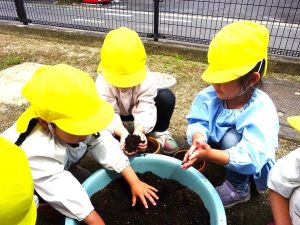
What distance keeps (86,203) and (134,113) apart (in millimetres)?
727

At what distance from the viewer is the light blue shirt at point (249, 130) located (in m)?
1.40

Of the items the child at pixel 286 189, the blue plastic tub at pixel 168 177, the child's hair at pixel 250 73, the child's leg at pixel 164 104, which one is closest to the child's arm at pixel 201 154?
the blue plastic tub at pixel 168 177

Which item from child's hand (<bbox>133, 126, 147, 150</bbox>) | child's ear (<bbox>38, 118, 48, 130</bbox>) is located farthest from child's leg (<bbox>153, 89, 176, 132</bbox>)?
child's ear (<bbox>38, 118, 48, 130</bbox>)

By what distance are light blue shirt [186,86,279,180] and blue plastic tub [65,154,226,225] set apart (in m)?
0.16

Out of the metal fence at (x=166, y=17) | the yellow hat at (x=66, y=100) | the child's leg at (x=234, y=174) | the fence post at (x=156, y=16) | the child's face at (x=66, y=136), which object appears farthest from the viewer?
the metal fence at (x=166, y=17)

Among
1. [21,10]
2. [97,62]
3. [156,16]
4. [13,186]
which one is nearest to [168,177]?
[13,186]

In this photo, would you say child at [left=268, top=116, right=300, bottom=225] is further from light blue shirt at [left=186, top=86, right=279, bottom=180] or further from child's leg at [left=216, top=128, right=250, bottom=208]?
child's leg at [left=216, top=128, right=250, bottom=208]

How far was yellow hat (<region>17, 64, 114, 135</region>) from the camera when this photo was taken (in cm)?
117

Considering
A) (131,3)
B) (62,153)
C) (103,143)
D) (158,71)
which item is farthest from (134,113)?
(131,3)

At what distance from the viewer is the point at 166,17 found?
157 inches

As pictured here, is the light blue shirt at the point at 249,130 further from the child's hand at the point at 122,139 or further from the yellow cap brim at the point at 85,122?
the yellow cap brim at the point at 85,122

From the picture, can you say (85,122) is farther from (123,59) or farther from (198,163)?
(198,163)

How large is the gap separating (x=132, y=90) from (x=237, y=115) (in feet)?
2.10

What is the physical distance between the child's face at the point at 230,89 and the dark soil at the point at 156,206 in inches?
19.7
